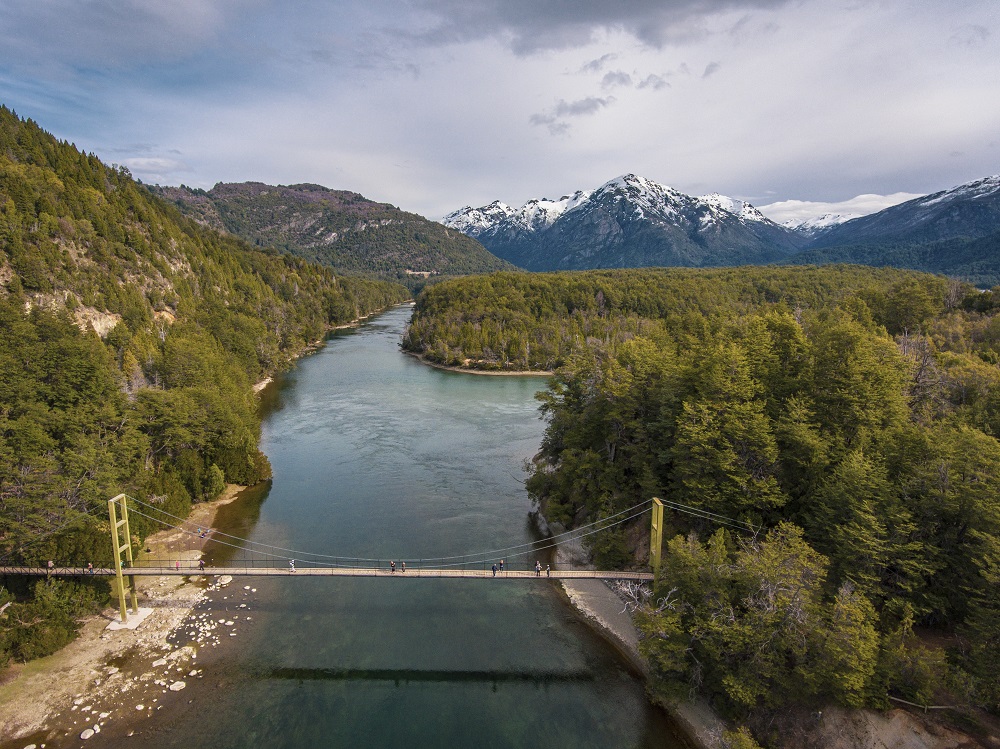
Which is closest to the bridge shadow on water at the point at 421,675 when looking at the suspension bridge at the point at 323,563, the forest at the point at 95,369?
the suspension bridge at the point at 323,563

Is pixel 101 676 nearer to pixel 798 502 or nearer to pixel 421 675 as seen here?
pixel 421 675

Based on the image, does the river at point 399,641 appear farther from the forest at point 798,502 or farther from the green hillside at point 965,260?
the green hillside at point 965,260

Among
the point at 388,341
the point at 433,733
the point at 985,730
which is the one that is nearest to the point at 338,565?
the point at 433,733

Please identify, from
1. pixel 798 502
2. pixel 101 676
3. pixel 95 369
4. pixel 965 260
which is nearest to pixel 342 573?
pixel 101 676

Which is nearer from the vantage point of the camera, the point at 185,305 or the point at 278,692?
the point at 278,692

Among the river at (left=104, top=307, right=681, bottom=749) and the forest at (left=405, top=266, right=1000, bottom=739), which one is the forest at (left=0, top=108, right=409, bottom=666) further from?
the forest at (left=405, top=266, right=1000, bottom=739)

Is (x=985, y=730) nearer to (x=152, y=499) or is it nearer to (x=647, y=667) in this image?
(x=647, y=667)
